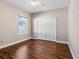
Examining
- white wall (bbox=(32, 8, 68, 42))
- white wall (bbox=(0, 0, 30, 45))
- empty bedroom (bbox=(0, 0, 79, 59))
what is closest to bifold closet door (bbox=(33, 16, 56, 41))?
empty bedroom (bbox=(0, 0, 79, 59))

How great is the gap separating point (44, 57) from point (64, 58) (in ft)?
2.28

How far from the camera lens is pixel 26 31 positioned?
18.0 feet

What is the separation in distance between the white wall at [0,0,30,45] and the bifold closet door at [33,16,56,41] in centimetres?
163

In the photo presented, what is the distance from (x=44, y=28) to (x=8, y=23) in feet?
8.37

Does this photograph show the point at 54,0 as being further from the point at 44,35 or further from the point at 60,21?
the point at 44,35

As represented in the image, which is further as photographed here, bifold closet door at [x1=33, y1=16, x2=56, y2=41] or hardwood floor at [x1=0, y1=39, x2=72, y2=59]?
bifold closet door at [x1=33, y1=16, x2=56, y2=41]

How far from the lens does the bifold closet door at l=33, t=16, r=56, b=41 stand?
15.7ft

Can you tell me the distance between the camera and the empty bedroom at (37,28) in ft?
10.0

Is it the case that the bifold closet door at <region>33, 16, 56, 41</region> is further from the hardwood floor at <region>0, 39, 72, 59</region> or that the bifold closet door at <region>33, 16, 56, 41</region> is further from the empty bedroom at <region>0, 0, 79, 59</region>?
the hardwood floor at <region>0, 39, 72, 59</region>

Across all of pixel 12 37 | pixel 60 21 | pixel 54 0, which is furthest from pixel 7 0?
pixel 60 21

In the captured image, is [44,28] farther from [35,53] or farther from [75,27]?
[75,27]

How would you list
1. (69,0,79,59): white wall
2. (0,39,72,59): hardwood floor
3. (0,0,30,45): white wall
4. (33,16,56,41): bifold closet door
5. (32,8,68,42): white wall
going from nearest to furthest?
(69,0,79,59): white wall < (0,39,72,59): hardwood floor < (0,0,30,45): white wall < (32,8,68,42): white wall < (33,16,56,41): bifold closet door

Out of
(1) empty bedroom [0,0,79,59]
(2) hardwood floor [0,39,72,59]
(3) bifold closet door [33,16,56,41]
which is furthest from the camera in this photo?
(3) bifold closet door [33,16,56,41]

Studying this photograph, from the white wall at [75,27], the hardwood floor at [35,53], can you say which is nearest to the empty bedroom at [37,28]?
the hardwood floor at [35,53]
